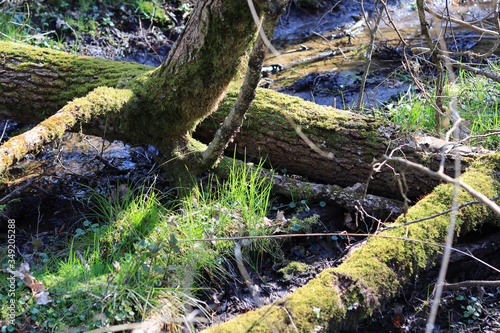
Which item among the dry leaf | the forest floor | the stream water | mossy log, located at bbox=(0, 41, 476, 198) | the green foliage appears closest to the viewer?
the dry leaf

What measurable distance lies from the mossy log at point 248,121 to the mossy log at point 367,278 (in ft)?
1.78

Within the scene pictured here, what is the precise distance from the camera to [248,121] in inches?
142

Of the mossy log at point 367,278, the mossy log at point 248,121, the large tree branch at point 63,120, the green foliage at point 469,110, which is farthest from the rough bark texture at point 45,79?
the green foliage at point 469,110

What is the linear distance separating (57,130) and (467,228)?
3117 millimetres

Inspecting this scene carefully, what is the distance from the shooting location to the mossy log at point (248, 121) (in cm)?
325

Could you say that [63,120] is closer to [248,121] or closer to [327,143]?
[248,121]

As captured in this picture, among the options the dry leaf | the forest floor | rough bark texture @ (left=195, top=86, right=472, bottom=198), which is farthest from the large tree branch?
rough bark texture @ (left=195, top=86, right=472, bottom=198)

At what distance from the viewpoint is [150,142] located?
344cm

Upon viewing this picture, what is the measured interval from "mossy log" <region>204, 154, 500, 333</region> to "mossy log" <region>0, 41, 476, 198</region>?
1.78 ft

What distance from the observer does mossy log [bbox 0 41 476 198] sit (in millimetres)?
3252

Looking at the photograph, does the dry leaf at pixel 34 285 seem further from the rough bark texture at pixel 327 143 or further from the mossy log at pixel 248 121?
the rough bark texture at pixel 327 143

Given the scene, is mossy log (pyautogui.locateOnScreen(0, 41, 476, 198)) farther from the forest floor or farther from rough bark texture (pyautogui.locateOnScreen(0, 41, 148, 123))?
the forest floor

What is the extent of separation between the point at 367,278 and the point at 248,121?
1964mm

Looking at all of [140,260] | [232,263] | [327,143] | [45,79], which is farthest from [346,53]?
[140,260]
